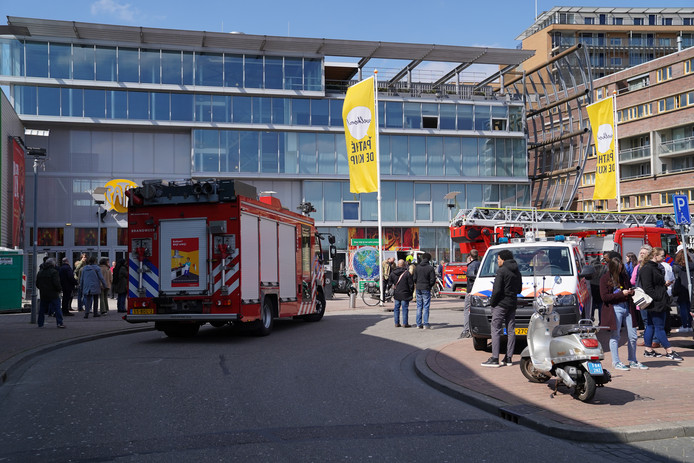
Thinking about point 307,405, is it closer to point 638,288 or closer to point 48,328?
point 638,288

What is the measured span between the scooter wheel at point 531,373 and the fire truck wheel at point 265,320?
7028 millimetres

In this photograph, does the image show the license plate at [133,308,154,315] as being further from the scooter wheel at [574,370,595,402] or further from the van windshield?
the scooter wheel at [574,370,595,402]

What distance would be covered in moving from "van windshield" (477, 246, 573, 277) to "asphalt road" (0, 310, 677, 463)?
2.40m

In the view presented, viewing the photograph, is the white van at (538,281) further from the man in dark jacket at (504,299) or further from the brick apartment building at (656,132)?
the brick apartment building at (656,132)

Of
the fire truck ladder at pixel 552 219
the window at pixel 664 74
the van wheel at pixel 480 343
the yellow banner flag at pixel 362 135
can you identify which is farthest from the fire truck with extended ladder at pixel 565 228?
the window at pixel 664 74

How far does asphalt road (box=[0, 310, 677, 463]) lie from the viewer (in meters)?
5.91

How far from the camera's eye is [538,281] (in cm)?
1223

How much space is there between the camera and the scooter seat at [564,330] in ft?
26.2

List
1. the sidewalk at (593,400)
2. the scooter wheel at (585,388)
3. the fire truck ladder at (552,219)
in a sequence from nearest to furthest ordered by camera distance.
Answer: the sidewalk at (593,400), the scooter wheel at (585,388), the fire truck ladder at (552,219)

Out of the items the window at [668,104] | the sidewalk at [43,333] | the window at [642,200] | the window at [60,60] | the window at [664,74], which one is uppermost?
the window at [664,74]

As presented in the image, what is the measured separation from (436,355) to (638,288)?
3.53 m

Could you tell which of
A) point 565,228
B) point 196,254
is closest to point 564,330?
point 196,254

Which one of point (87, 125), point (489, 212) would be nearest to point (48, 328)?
point (489, 212)

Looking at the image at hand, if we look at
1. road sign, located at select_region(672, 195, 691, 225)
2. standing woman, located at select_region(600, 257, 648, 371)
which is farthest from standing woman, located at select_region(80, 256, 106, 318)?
road sign, located at select_region(672, 195, 691, 225)
